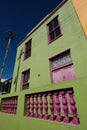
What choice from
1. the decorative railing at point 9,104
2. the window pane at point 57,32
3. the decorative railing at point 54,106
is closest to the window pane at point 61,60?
the window pane at point 57,32

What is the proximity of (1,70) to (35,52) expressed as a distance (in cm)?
646

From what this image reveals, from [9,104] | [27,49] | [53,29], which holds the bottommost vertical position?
[9,104]

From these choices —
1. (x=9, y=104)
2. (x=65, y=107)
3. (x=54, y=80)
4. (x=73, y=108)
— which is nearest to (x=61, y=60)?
(x=54, y=80)

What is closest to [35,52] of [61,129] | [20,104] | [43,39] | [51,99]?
[43,39]

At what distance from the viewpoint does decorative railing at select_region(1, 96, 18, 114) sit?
4.25 metres

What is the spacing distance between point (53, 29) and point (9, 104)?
239 inches

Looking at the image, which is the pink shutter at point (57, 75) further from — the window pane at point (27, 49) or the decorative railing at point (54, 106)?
the window pane at point (27, 49)

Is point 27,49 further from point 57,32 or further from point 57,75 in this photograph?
point 57,75

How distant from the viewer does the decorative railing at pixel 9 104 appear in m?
4.25

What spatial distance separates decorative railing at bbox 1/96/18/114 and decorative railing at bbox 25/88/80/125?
3.29 feet

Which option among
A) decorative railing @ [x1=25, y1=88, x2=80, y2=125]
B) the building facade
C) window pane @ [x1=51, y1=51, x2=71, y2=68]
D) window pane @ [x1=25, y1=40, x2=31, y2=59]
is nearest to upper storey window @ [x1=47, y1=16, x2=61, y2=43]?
the building facade

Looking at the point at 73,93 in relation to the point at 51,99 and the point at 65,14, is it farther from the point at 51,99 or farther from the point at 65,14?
the point at 65,14

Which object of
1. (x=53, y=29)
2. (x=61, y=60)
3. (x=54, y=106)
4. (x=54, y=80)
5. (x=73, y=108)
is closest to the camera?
(x=73, y=108)

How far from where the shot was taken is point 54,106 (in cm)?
266
